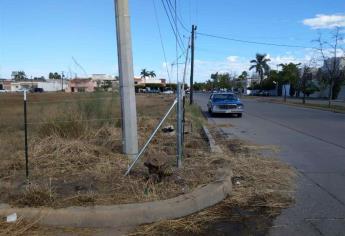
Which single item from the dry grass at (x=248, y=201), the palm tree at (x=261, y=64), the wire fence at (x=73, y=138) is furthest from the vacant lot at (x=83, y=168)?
the palm tree at (x=261, y=64)

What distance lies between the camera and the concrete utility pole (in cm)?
→ 893

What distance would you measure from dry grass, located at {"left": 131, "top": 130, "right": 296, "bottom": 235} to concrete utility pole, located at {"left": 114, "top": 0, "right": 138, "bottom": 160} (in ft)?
6.82

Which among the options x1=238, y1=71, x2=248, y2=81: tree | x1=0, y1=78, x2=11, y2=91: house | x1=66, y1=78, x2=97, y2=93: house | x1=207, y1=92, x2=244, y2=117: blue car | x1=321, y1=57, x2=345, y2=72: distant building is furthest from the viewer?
x1=238, y1=71, x2=248, y2=81: tree

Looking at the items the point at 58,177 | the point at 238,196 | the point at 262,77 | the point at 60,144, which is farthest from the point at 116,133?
the point at 262,77

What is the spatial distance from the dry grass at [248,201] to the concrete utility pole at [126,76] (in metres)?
2.08

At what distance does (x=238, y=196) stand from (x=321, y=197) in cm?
128

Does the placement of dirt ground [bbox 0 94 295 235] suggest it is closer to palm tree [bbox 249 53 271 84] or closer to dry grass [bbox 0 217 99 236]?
dry grass [bbox 0 217 99 236]

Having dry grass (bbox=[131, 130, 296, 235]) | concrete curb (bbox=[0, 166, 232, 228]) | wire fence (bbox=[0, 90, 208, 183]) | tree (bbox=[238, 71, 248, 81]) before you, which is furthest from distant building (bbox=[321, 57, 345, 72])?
tree (bbox=[238, 71, 248, 81])

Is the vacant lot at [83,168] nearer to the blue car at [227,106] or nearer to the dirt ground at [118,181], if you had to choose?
the dirt ground at [118,181]

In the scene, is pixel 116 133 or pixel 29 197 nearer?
pixel 29 197

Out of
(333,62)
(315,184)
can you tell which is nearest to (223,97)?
(315,184)

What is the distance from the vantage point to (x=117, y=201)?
5.90m

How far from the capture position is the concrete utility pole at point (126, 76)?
8.93m

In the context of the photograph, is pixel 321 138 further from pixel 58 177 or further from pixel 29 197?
pixel 29 197
